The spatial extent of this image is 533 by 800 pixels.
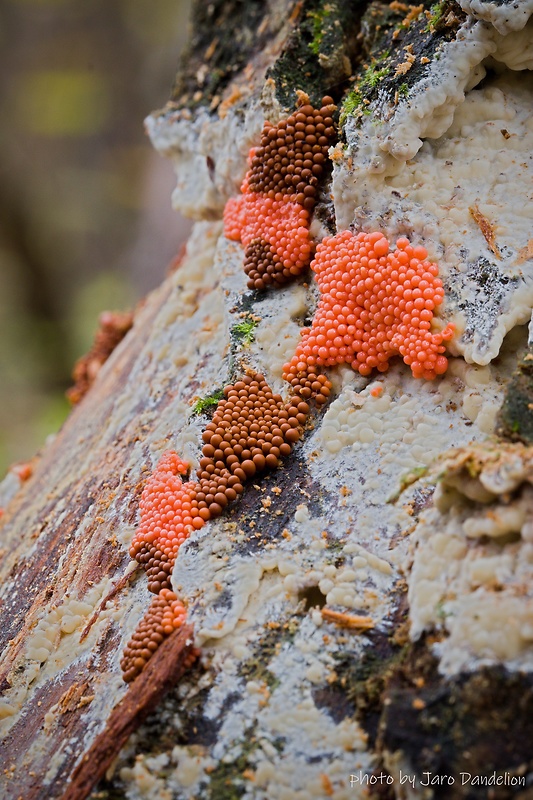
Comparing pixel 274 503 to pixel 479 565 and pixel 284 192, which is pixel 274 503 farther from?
pixel 284 192

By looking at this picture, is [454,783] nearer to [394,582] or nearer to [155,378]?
[394,582]

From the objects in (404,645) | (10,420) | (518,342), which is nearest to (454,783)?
(404,645)

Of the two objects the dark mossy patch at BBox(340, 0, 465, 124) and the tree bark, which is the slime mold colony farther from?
the dark mossy patch at BBox(340, 0, 465, 124)

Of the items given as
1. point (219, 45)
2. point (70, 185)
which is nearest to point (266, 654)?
point (219, 45)

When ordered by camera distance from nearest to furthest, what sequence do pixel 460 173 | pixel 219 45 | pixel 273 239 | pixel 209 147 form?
pixel 460 173 → pixel 273 239 → pixel 209 147 → pixel 219 45

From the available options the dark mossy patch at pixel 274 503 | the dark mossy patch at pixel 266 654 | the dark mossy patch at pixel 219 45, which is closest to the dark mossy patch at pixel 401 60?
the dark mossy patch at pixel 219 45

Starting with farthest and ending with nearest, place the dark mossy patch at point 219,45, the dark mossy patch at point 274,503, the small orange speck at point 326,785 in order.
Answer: the dark mossy patch at point 219,45 < the dark mossy patch at point 274,503 < the small orange speck at point 326,785

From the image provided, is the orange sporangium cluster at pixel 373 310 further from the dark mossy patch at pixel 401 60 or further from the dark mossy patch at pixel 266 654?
the dark mossy patch at pixel 266 654

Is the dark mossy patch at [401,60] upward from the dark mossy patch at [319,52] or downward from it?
downward
